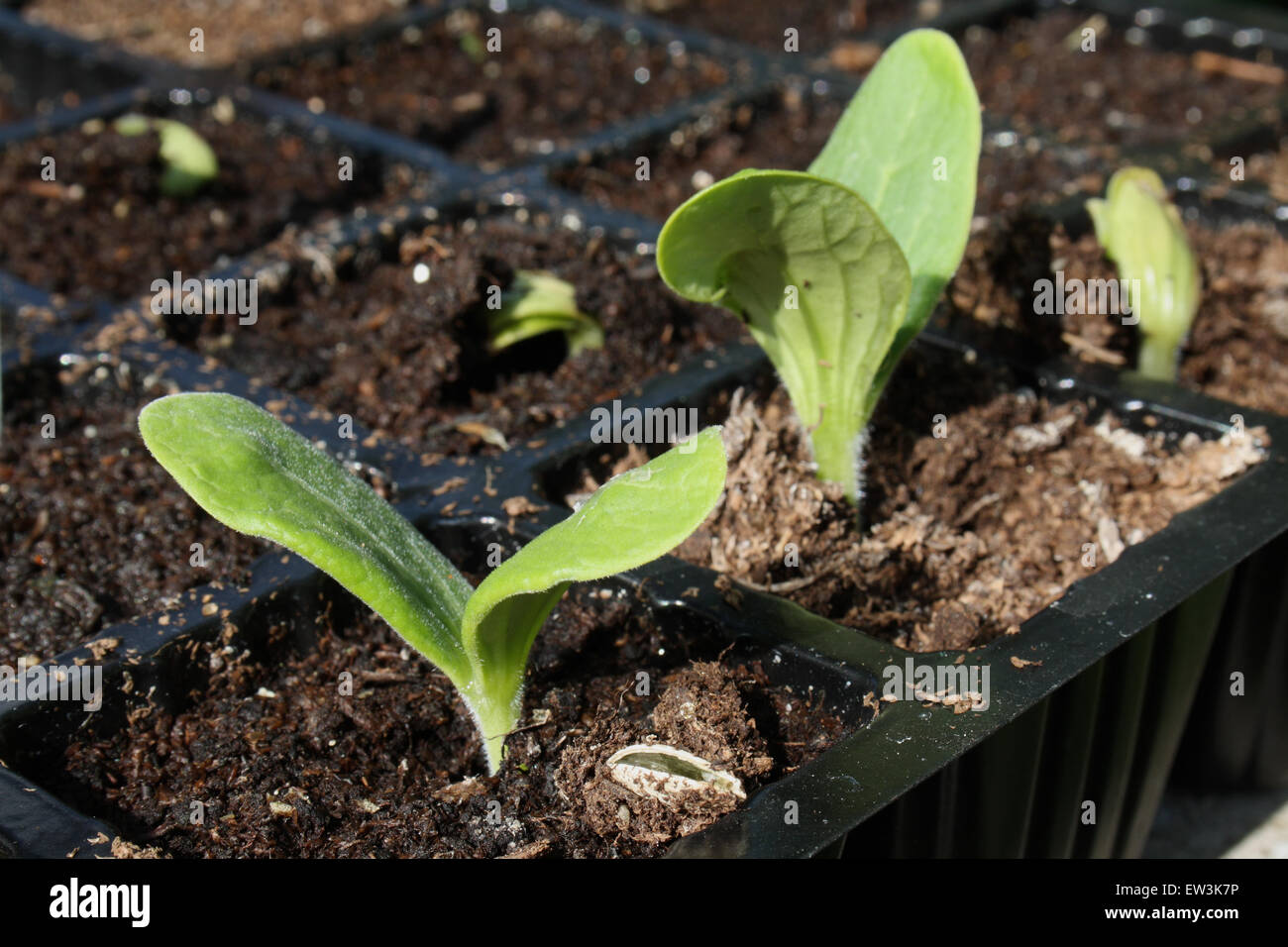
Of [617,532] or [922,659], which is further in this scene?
[922,659]

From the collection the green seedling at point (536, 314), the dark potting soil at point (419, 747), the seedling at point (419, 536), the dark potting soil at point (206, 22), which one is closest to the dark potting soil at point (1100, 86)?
the green seedling at point (536, 314)

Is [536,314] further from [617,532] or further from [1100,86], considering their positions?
[1100,86]

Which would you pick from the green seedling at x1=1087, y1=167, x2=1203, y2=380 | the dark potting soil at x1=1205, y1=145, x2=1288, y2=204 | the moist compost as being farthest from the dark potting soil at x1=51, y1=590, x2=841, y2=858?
the dark potting soil at x1=1205, y1=145, x2=1288, y2=204

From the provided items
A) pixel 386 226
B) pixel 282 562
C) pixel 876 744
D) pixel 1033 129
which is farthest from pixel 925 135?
pixel 1033 129

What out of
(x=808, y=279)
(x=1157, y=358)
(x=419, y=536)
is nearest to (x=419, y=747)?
(x=419, y=536)

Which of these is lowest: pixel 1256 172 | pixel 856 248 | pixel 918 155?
pixel 856 248

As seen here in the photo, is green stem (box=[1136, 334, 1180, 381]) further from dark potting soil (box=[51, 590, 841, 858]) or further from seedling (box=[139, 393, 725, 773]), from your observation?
seedling (box=[139, 393, 725, 773])
